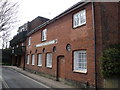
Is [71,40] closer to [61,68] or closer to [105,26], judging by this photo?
[61,68]

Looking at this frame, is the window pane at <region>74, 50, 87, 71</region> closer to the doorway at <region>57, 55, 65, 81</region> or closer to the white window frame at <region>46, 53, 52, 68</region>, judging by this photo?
the doorway at <region>57, 55, 65, 81</region>

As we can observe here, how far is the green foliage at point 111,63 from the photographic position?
8.58m

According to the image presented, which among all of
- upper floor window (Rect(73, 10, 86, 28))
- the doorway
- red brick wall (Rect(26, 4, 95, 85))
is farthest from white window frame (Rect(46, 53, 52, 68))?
upper floor window (Rect(73, 10, 86, 28))

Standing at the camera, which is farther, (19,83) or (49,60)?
(49,60)

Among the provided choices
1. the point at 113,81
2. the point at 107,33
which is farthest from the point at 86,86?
the point at 107,33

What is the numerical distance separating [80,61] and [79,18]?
353 cm

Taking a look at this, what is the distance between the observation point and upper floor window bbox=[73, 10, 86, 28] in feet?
37.8

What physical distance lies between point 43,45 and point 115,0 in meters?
10.4

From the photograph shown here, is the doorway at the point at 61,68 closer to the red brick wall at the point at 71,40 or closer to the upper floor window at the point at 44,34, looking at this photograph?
the red brick wall at the point at 71,40

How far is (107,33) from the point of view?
1003 centimetres

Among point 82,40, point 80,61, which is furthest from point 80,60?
point 82,40

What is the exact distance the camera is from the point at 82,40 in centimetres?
1107

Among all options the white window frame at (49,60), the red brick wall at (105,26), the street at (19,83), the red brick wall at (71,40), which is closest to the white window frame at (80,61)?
the red brick wall at (71,40)

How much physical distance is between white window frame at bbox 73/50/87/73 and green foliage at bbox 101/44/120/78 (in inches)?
80.5
